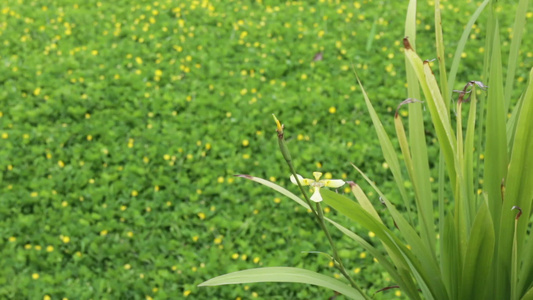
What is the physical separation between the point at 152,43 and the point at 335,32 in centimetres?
150

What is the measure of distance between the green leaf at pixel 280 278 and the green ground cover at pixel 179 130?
1.42 m

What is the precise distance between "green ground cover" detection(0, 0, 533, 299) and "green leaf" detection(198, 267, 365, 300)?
1425 mm

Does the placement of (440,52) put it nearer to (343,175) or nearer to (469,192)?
(469,192)

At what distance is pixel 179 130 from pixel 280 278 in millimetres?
2617

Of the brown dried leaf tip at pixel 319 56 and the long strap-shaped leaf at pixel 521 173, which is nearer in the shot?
the long strap-shaped leaf at pixel 521 173

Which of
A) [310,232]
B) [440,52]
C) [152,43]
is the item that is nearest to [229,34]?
[152,43]

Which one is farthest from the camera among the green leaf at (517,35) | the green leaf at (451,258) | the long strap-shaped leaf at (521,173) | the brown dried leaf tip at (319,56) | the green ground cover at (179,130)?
the brown dried leaf tip at (319,56)

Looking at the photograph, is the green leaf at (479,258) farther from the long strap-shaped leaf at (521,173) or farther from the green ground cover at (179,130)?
the green ground cover at (179,130)

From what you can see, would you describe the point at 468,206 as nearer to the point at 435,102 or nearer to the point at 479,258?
the point at 479,258

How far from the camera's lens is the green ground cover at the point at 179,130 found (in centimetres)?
306

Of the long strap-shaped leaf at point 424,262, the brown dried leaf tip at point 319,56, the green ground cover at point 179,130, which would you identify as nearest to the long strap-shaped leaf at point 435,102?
the long strap-shaped leaf at point 424,262

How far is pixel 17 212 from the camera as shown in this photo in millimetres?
3359

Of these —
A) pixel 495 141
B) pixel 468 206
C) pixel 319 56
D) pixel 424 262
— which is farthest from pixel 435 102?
pixel 319 56

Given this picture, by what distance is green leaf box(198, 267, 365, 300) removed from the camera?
4.59ft
